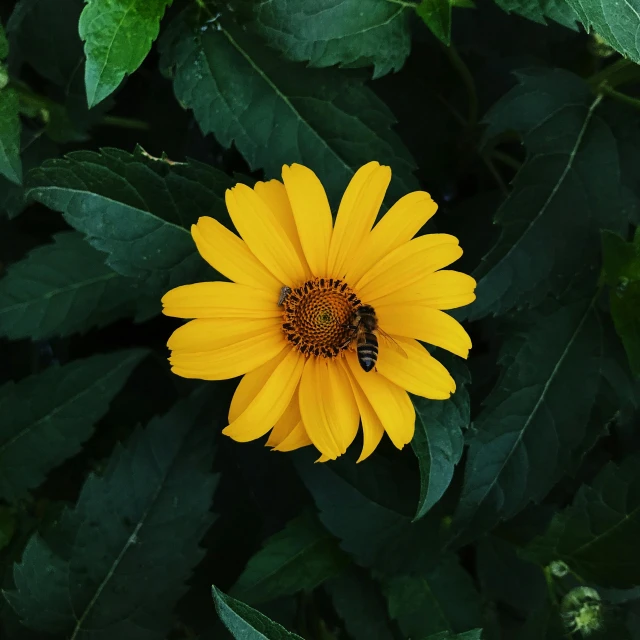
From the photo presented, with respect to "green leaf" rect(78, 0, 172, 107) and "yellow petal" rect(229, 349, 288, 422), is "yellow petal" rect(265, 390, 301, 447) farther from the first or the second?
"green leaf" rect(78, 0, 172, 107)

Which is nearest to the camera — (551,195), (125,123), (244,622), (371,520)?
(244,622)

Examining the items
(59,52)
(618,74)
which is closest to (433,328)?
(618,74)

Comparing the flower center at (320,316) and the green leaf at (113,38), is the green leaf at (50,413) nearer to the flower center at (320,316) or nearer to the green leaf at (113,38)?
the flower center at (320,316)

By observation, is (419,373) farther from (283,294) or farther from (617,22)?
(617,22)

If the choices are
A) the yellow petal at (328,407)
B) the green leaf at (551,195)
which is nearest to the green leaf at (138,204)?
the yellow petal at (328,407)

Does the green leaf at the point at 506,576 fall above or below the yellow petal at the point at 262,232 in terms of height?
below
